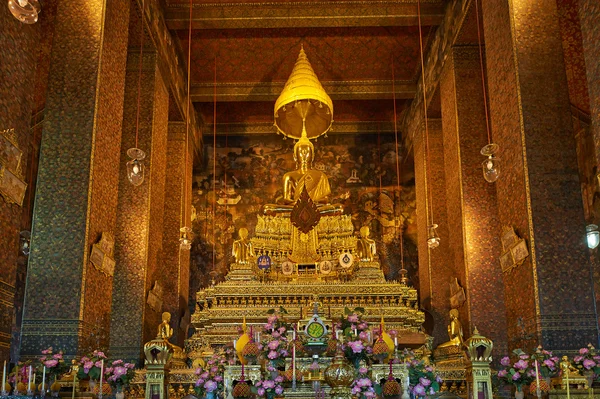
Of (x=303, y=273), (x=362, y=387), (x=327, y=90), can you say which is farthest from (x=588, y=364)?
(x=327, y=90)

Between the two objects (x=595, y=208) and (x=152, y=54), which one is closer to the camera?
(x=152, y=54)

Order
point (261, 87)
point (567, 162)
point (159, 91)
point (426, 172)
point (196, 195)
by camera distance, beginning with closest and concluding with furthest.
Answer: point (567, 162) < point (159, 91) < point (426, 172) < point (261, 87) < point (196, 195)

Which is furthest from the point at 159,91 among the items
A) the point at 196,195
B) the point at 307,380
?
the point at 307,380

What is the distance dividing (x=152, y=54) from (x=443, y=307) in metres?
6.87

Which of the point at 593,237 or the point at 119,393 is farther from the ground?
the point at 593,237

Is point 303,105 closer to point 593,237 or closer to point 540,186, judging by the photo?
point 593,237

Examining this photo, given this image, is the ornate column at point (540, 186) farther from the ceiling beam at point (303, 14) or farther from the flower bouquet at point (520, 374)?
the ceiling beam at point (303, 14)

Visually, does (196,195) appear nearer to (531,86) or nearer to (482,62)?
(482,62)

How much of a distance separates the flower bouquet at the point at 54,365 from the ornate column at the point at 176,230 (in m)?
5.80

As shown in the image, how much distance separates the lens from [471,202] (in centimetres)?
988

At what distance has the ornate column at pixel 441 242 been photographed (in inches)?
480


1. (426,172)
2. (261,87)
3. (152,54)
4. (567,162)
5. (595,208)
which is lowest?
(567,162)

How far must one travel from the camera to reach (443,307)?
480 inches

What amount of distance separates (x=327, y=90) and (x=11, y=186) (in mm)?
9438
